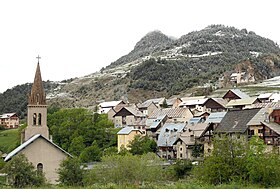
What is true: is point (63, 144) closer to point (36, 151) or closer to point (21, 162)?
point (36, 151)

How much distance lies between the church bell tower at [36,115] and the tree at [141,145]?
20364 millimetres

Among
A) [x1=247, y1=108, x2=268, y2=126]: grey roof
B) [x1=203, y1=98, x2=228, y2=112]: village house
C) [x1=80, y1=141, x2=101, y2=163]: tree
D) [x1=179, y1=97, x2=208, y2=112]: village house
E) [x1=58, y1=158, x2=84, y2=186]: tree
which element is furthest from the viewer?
[x1=179, y1=97, x2=208, y2=112]: village house

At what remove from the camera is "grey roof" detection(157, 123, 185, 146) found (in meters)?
71.4

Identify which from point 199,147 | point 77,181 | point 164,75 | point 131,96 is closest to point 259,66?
point 164,75

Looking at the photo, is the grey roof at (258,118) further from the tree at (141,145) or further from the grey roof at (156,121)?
the grey roof at (156,121)

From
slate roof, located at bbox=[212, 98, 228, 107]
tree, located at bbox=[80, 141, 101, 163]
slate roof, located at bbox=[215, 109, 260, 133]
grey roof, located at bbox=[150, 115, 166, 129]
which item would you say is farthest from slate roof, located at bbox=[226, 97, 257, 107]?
tree, located at bbox=[80, 141, 101, 163]

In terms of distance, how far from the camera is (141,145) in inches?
2724

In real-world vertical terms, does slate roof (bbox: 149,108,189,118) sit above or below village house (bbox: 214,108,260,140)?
above

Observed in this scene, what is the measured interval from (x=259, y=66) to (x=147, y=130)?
105359 millimetres

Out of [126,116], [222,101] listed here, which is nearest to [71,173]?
[126,116]

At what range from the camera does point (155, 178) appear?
45.5m

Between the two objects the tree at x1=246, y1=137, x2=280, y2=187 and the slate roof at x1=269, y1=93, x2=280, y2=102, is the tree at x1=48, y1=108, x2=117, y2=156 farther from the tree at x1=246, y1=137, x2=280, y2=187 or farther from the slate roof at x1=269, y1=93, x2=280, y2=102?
the tree at x1=246, y1=137, x2=280, y2=187

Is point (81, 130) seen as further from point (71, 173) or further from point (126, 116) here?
point (71, 173)

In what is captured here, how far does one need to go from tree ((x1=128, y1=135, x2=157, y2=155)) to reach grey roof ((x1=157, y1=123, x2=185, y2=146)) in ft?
6.04
